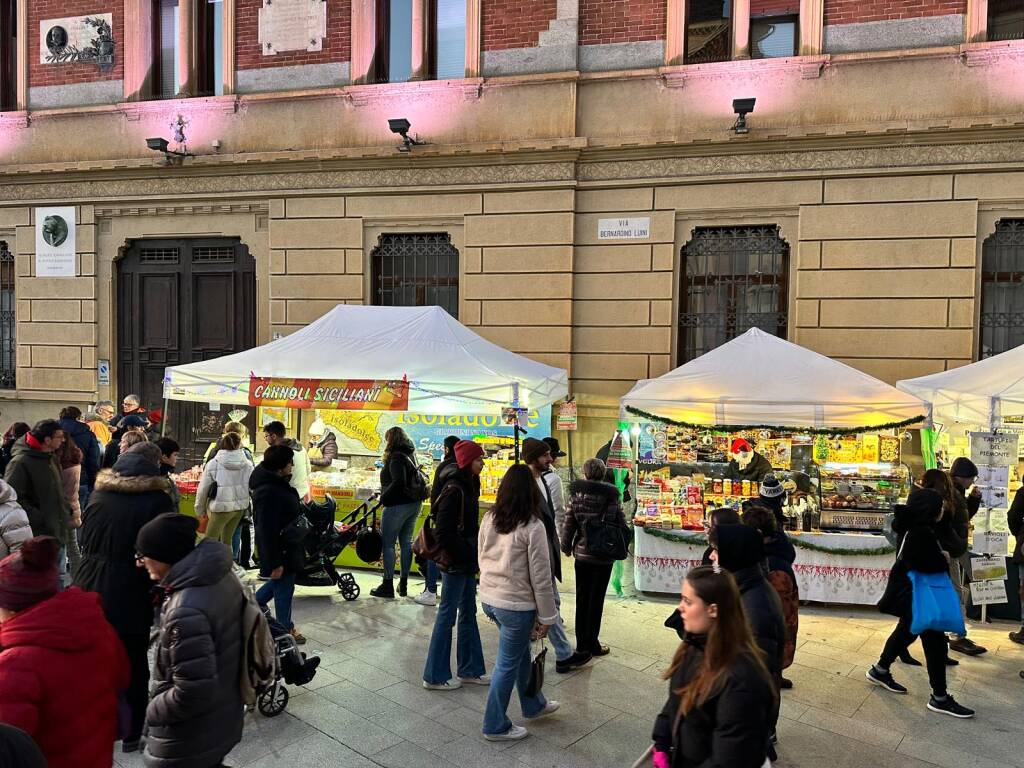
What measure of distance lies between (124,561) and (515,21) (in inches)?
391

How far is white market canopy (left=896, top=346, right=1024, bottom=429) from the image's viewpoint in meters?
7.68

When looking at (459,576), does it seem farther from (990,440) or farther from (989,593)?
(990,440)

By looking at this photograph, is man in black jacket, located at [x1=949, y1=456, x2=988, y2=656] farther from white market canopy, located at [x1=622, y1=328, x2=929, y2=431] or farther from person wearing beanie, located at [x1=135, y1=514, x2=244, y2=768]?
person wearing beanie, located at [x1=135, y1=514, x2=244, y2=768]

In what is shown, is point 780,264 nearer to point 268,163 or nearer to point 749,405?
point 749,405

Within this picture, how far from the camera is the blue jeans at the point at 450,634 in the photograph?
5.30 metres

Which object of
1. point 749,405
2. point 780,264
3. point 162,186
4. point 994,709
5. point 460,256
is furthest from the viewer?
point 162,186

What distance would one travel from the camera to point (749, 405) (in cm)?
791

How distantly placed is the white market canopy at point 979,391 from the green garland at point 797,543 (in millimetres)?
1725

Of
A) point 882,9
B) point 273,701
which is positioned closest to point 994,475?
point 273,701

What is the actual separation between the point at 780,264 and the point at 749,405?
4131 mm

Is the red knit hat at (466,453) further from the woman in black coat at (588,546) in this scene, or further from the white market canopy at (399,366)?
the white market canopy at (399,366)

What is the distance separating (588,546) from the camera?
5941 millimetres

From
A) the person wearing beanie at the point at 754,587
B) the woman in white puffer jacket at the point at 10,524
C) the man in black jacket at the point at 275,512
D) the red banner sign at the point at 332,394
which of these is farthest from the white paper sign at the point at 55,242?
the person wearing beanie at the point at 754,587

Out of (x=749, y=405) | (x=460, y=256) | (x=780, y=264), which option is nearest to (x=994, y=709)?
(x=749, y=405)
